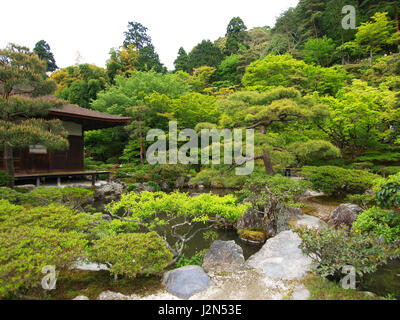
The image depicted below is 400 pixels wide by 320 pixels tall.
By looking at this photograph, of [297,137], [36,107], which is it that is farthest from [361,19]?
[36,107]

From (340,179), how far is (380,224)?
14.7 ft

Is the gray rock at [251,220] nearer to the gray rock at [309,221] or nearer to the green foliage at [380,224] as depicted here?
the gray rock at [309,221]

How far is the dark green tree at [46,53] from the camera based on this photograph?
33.8m

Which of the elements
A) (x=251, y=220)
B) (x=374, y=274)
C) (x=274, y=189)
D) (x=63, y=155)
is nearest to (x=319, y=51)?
(x=274, y=189)

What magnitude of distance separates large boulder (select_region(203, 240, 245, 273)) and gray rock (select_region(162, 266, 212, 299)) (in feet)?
1.76

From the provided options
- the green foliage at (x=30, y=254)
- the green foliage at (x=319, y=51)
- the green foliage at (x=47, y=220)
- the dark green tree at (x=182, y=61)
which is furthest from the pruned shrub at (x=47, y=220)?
the dark green tree at (x=182, y=61)

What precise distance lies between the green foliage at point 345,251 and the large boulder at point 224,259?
3.78 ft

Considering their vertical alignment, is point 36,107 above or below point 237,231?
above

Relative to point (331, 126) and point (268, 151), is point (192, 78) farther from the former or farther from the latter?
point (268, 151)

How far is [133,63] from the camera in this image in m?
28.2

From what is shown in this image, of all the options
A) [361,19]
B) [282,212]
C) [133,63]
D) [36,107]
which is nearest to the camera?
[282,212]

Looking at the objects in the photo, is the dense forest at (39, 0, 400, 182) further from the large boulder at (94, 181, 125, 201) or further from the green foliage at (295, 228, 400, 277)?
the large boulder at (94, 181, 125, 201)

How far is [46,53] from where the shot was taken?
1358 inches
